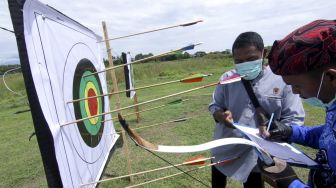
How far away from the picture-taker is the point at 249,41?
85.3 inches

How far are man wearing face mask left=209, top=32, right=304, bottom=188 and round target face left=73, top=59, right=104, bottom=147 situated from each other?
888 mm

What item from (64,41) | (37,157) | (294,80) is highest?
(64,41)

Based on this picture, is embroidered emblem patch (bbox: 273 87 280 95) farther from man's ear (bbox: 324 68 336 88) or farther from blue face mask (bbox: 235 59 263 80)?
man's ear (bbox: 324 68 336 88)

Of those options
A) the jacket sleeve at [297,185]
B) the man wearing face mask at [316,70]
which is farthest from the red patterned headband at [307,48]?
the jacket sleeve at [297,185]

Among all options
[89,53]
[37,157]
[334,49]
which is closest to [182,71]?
[37,157]

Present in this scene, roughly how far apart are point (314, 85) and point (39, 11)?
49.1 inches

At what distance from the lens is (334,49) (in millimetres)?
1147

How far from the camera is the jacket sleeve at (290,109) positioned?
7.28 ft

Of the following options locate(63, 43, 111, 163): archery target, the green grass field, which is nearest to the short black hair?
locate(63, 43, 111, 163): archery target

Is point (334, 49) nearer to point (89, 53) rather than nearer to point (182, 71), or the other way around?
point (89, 53)

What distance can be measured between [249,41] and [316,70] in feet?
3.29

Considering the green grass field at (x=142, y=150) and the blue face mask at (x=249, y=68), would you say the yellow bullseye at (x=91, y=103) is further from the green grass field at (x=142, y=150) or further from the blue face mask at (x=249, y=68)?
the blue face mask at (x=249, y=68)

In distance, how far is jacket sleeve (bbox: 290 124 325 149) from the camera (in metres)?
1.72

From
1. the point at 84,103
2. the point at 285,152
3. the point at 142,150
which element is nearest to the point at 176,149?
the point at 285,152
